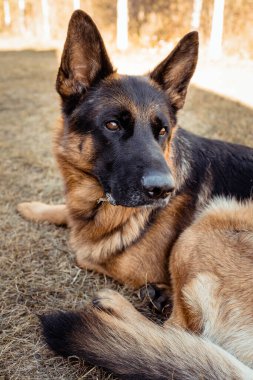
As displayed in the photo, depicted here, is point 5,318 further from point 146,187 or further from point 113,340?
point 146,187

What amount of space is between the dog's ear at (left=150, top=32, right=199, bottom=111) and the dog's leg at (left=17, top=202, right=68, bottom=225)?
4.22 feet

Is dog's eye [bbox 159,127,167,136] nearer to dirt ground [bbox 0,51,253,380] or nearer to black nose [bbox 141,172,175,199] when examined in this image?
black nose [bbox 141,172,175,199]

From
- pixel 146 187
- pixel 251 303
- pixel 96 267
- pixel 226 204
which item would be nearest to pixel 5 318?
pixel 96 267

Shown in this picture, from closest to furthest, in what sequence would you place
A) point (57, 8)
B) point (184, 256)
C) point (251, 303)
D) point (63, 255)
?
point (251, 303)
point (184, 256)
point (63, 255)
point (57, 8)

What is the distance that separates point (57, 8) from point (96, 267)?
16.5m

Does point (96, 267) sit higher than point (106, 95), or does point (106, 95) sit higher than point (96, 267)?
point (106, 95)

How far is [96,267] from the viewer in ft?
9.29

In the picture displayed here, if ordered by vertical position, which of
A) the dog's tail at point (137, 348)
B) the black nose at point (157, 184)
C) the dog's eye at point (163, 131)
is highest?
the dog's eye at point (163, 131)

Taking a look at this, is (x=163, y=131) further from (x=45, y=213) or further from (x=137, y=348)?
(x=137, y=348)

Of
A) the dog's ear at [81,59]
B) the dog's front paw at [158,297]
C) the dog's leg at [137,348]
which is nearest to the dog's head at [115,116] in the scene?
the dog's ear at [81,59]

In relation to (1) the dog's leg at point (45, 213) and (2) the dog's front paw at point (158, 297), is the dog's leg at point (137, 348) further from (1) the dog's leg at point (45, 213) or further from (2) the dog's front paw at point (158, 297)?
(1) the dog's leg at point (45, 213)

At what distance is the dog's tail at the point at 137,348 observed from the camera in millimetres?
1610

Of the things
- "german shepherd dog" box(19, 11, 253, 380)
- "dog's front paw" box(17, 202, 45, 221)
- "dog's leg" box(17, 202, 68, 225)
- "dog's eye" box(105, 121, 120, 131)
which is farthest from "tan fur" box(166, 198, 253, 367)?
"dog's front paw" box(17, 202, 45, 221)

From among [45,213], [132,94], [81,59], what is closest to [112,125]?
[132,94]
